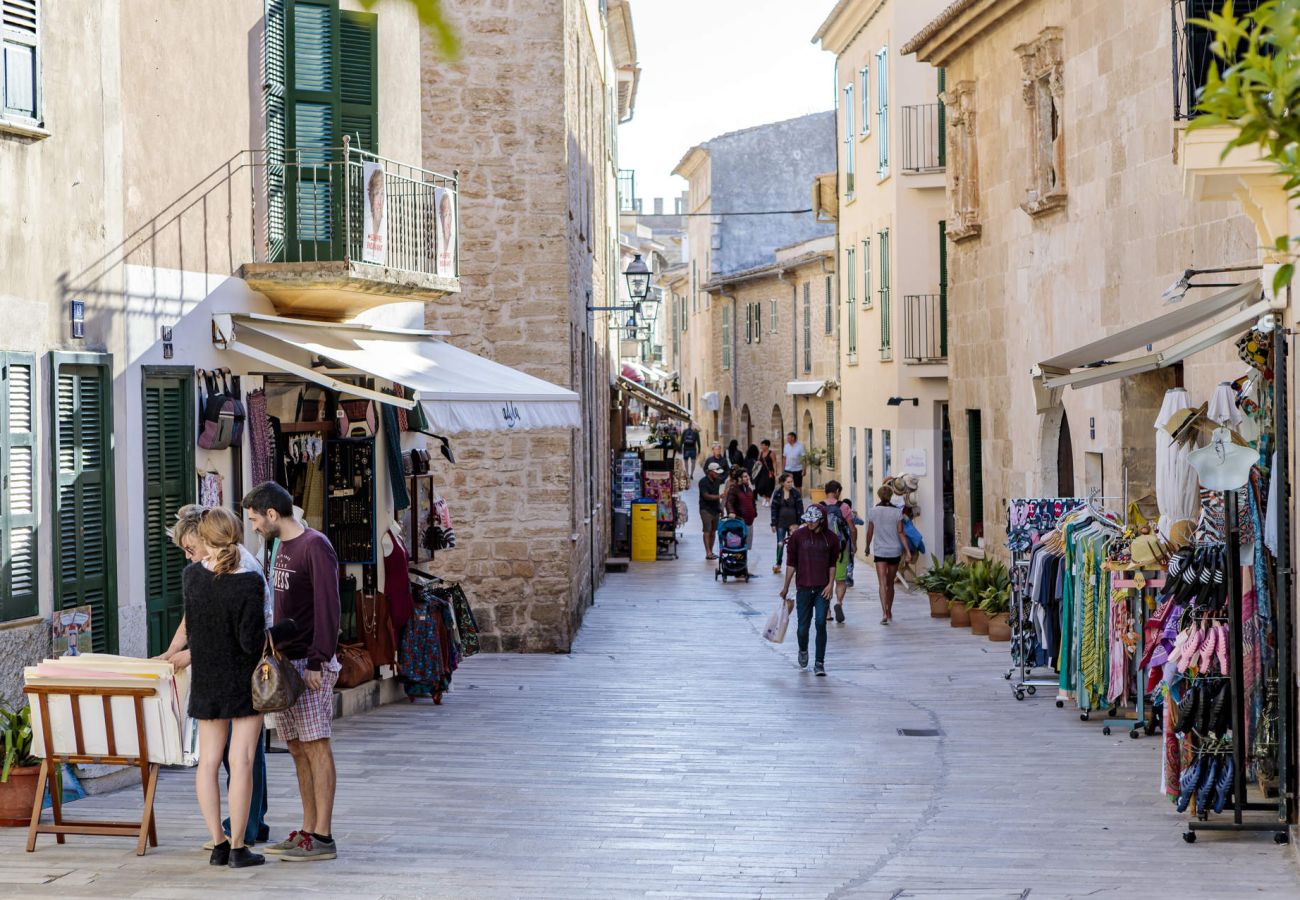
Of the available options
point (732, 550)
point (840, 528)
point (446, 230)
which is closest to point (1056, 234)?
point (840, 528)

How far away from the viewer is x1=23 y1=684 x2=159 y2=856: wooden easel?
320 inches

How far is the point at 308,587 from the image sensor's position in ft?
27.4

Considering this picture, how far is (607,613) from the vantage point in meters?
22.9

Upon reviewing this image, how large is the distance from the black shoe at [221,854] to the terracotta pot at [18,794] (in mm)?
1417

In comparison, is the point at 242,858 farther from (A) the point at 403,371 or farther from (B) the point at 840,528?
(B) the point at 840,528

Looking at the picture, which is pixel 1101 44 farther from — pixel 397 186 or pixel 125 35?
pixel 125 35

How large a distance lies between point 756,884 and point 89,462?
16.0ft

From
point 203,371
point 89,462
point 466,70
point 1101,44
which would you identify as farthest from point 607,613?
point 89,462

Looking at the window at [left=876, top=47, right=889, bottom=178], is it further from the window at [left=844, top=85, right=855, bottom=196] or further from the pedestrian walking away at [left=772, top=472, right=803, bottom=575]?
the pedestrian walking away at [left=772, top=472, right=803, bottom=575]

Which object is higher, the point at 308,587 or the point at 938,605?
the point at 308,587

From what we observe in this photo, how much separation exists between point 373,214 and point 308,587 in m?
5.47

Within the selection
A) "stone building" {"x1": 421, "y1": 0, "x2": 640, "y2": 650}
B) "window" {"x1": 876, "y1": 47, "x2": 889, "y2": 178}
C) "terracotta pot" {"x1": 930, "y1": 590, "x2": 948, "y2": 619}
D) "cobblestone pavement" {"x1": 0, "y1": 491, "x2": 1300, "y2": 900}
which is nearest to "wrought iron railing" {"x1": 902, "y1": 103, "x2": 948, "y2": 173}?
"window" {"x1": 876, "y1": 47, "x2": 889, "y2": 178}

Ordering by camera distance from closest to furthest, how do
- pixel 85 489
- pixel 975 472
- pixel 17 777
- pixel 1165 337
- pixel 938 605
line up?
pixel 17 777, pixel 85 489, pixel 1165 337, pixel 938 605, pixel 975 472

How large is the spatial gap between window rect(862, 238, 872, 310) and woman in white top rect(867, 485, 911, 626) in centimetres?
1004
